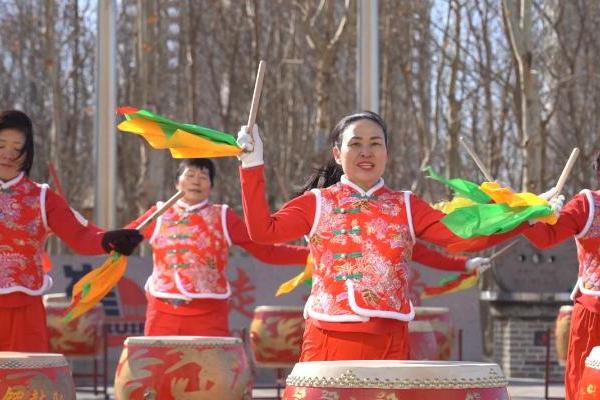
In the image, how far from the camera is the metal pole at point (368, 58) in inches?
503

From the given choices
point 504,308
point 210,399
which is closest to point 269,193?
point 504,308

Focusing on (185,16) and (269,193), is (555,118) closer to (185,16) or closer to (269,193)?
(269,193)

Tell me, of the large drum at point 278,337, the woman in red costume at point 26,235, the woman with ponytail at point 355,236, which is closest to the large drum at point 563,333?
the large drum at point 278,337

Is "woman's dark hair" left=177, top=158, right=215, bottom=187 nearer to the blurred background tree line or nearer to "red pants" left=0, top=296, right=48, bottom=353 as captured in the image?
"red pants" left=0, top=296, right=48, bottom=353

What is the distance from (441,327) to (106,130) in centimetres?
409

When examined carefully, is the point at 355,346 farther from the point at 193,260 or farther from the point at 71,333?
the point at 71,333

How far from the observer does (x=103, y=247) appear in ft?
22.5

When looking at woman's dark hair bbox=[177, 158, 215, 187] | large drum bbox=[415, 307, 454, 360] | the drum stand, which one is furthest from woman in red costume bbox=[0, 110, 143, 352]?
the drum stand

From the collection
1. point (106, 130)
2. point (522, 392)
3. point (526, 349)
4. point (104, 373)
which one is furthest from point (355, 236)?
point (526, 349)

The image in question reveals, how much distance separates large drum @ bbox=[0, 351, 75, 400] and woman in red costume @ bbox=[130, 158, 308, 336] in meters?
3.06

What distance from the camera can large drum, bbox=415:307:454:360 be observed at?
34.7 ft

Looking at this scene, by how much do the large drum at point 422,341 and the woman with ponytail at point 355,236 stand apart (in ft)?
11.9

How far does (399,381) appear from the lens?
450cm

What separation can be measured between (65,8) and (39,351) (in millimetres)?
20828
